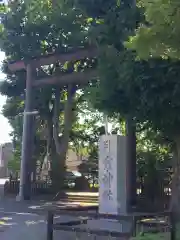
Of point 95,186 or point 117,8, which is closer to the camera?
point 117,8

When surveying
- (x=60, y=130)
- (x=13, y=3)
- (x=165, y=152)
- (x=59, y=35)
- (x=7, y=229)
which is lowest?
(x=7, y=229)

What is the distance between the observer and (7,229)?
1208 centimetres

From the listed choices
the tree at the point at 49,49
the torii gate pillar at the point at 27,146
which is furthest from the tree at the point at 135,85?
the torii gate pillar at the point at 27,146

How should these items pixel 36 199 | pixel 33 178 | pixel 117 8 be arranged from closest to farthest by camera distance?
pixel 117 8, pixel 36 199, pixel 33 178

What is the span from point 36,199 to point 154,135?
30.0 feet

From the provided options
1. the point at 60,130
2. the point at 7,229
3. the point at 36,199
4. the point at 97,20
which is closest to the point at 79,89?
the point at 60,130

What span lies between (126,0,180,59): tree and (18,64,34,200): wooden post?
56.4 feet

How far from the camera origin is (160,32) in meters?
6.33

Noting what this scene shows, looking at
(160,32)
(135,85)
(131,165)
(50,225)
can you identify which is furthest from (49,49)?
(160,32)

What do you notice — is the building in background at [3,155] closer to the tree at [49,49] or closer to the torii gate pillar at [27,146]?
the tree at [49,49]

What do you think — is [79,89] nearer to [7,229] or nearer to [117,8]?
[117,8]

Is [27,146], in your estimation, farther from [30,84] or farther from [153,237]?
[153,237]

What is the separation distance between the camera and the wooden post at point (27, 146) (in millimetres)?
23578

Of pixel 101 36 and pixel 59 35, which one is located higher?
pixel 59 35
